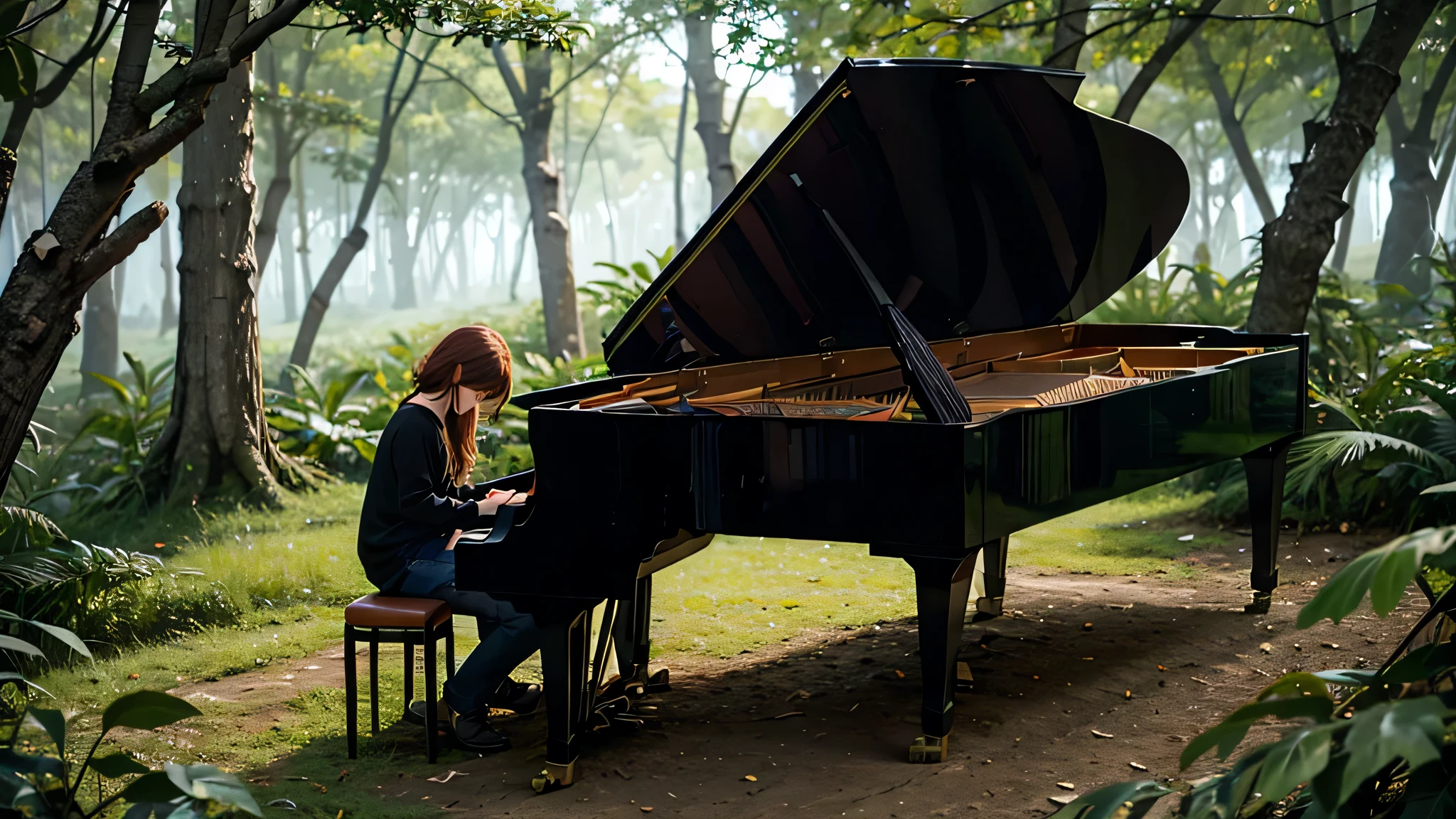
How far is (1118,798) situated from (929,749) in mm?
1689

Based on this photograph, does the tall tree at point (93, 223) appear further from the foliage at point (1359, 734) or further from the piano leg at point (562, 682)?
the foliage at point (1359, 734)

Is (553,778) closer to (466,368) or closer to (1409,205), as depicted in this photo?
(466,368)

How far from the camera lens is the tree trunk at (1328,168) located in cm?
774

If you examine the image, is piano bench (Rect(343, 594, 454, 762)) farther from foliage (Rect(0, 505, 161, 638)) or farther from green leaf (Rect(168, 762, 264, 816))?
foliage (Rect(0, 505, 161, 638))

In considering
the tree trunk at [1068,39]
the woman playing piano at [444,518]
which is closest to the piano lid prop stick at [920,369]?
the woman playing piano at [444,518]

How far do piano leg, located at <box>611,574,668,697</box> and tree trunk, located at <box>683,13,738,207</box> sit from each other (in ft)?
32.6

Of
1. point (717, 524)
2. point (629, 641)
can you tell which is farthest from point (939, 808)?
point (629, 641)

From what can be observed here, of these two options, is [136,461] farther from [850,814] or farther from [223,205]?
[850,814]

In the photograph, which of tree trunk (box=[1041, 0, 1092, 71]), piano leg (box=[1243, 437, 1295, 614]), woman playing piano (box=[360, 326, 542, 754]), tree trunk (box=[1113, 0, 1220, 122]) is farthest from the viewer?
tree trunk (box=[1113, 0, 1220, 122])

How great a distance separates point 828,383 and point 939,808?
1.97 meters

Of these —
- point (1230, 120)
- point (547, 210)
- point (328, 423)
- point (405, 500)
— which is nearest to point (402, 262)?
point (547, 210)

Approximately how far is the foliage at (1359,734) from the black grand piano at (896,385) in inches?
48.2

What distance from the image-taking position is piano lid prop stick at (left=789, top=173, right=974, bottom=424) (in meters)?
3.64

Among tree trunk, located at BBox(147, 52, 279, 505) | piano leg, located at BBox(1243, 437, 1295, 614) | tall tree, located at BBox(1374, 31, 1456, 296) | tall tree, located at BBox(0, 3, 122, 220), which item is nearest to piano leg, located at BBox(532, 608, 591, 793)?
tall tree, located at BBox(0, 3, 122, 220)
